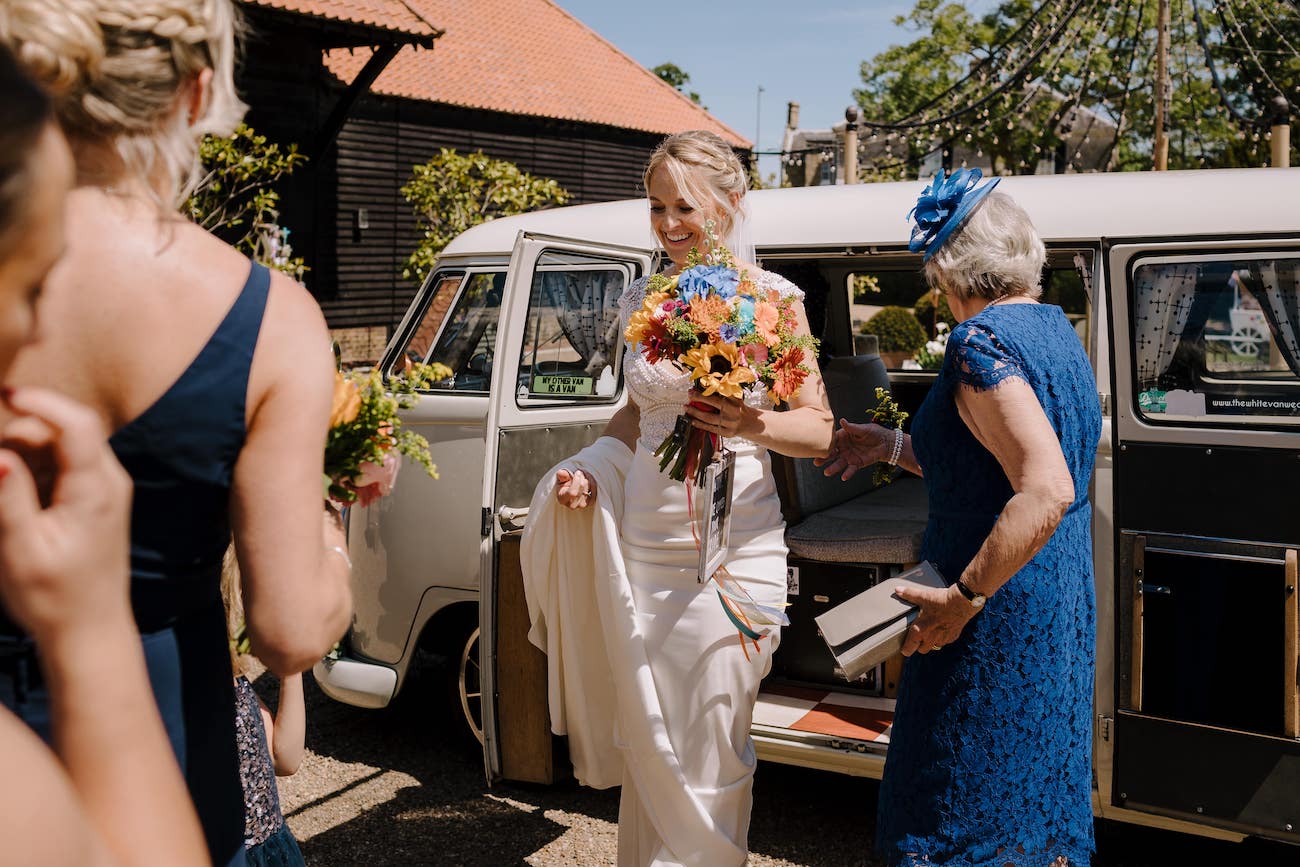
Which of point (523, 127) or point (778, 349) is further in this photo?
point (523, 127)

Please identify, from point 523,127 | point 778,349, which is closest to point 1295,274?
point 778,349

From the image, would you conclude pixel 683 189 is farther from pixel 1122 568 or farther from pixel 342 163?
pixel 342 163

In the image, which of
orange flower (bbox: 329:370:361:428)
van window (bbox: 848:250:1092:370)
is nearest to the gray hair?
van window (bbox: 848:250:1092:370)

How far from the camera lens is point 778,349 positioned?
3248 mm

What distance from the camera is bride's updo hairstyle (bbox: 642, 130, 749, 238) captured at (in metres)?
3.48

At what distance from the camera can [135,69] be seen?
132 cm

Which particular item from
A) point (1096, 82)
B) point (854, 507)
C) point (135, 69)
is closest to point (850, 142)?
point (854, 507)

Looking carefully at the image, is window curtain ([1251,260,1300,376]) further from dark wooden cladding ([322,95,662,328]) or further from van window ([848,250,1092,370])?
dark wooden cladding ([322,95,662,328])

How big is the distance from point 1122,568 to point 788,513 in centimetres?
184

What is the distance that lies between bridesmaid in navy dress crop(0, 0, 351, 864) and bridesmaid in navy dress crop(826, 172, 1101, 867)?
1662 millimetres

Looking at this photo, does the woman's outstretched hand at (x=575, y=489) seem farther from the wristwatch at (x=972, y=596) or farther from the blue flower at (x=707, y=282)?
the wristwatch at (x=972, y=596)

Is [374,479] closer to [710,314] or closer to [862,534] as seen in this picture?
[710,314]

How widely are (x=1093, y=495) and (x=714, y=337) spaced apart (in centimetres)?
157

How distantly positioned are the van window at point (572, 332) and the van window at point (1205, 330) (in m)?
2.16
